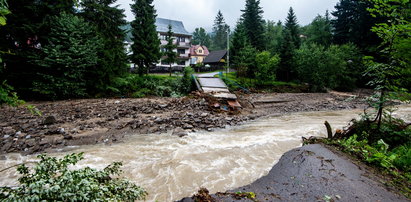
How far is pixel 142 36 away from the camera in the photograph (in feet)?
67.3

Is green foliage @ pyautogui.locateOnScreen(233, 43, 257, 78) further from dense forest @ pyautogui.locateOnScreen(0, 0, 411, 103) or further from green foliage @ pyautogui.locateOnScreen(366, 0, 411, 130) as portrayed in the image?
green foliage @ pyautogui.locateOnScreen(366, 0, 411, 130)

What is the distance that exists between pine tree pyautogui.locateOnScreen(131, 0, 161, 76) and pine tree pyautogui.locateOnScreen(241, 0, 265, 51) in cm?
1726

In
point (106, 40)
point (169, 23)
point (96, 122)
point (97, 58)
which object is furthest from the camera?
point (169, 23)

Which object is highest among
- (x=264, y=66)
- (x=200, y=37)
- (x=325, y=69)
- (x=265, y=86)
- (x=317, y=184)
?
(x=200, y=37)

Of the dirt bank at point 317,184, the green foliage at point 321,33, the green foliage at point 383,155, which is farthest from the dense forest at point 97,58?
the green foliage at point 321,33

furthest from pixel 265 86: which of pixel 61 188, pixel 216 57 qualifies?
pixel 61 188

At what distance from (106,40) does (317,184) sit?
1722 cm

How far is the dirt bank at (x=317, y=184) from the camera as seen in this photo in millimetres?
2523

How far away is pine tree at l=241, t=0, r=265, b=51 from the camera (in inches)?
1259

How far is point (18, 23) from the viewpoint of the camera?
43.7ft

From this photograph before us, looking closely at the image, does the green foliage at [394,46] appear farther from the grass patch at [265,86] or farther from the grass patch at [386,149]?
the grass patch at [265,86]

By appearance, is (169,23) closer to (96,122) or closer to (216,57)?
(216,57)

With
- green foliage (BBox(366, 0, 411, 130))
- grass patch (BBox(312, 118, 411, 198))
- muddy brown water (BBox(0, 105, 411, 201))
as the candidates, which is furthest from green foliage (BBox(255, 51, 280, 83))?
green foliage (BBox(366, 0, 411, 130))

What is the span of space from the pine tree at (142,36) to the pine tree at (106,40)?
2290 mm
